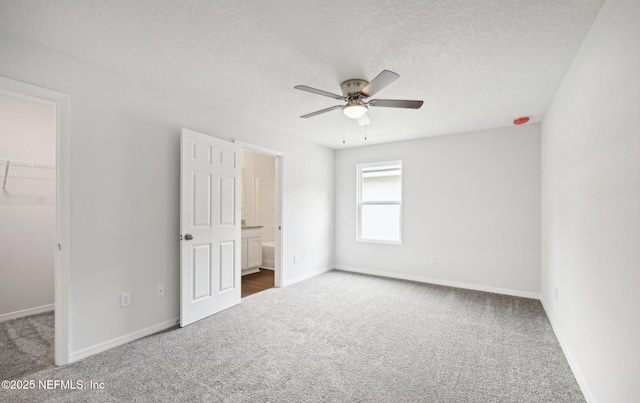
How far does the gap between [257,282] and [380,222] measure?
244cm

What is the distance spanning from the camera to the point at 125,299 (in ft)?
8.34

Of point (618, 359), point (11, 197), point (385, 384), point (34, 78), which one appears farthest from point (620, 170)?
point (11, 197)

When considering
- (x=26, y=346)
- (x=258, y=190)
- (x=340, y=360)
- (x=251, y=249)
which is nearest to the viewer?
(x=340, y=360)

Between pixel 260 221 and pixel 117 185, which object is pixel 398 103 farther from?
pixel 260 221

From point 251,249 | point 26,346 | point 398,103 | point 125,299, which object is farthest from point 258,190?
point 398,103

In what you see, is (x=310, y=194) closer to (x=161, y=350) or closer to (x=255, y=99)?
(x=255, y=99)

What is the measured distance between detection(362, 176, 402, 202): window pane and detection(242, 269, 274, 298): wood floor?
234 cm

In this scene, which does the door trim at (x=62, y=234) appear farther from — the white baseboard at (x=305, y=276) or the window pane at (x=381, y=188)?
the window pane at (x=381, y=188)

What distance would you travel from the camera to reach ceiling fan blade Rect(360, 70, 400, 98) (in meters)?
1.90

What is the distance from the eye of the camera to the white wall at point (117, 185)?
7.30 feet

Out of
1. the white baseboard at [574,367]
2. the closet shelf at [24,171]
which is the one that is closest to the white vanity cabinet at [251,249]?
the closet shelf at [24,171]

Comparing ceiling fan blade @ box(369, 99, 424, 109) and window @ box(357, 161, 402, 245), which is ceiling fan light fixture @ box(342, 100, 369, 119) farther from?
window @ box(357, 161, 402, 245)

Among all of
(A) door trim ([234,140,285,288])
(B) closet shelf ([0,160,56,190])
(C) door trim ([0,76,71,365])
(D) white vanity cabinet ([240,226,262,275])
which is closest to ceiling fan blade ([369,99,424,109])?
(A) door trim ([234,140,285,288])

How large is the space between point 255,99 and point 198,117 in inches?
27.5
